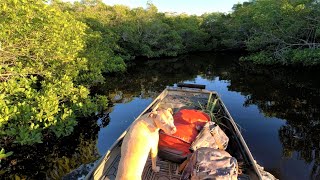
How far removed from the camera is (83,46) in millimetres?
13945

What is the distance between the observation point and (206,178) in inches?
165

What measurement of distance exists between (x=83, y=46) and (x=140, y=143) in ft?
36.0

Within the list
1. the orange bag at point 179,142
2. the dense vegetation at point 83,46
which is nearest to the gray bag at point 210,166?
the orange bag at point 179,142

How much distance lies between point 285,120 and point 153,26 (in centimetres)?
2568

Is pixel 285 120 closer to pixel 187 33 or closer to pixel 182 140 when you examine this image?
pixel 182 140

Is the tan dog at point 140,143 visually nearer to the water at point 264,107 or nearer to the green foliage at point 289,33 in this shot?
the water at point 264,107

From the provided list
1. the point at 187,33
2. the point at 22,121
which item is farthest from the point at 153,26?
the point at 22,121

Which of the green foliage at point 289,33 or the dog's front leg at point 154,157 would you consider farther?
the green foliage at point 289,33

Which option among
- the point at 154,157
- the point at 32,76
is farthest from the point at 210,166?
the point at 32,76

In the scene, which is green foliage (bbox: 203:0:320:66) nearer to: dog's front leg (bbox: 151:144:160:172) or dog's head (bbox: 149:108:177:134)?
dog's front leg (bbox: 151:144:160:172)

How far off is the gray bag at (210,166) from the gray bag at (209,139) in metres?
0.57

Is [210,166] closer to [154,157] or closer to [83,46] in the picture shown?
[154,157]

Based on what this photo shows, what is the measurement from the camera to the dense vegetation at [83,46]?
748cm

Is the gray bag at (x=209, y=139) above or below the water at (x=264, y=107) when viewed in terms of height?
above
